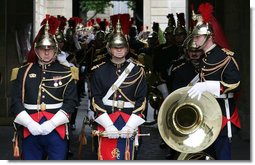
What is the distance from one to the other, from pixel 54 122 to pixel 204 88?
4.64ft

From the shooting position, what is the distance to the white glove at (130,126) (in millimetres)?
6207

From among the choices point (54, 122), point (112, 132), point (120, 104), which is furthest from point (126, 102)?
point (54, 122)

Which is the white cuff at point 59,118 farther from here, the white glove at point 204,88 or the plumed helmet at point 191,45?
the plumed helmet at point 191,45

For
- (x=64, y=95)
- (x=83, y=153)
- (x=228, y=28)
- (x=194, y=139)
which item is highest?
(x=228, y=28)

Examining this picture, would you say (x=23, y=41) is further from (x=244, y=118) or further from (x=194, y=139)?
(x=194, y=139)

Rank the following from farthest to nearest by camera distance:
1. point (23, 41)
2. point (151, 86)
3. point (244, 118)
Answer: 1. point (23, 41)
2. point (151, 86)
3. point (244, 118)

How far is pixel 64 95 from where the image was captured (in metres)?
6.29

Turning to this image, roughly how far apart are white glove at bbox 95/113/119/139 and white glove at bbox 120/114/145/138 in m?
0.07

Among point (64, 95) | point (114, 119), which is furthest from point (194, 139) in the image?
point (64, 95)

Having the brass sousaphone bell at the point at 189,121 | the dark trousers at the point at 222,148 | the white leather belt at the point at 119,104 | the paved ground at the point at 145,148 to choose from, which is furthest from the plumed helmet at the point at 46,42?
the paved ground at the point at 145,148

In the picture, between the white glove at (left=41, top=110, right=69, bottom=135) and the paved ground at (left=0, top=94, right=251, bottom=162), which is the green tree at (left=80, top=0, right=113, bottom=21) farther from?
the white glove at (left=41, top=110, right=69, bottom=135)

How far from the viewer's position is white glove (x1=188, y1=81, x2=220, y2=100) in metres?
6.20

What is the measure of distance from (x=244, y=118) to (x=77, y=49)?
10.3 ft

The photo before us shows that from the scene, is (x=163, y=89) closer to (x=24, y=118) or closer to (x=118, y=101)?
(x=118, y=101)
